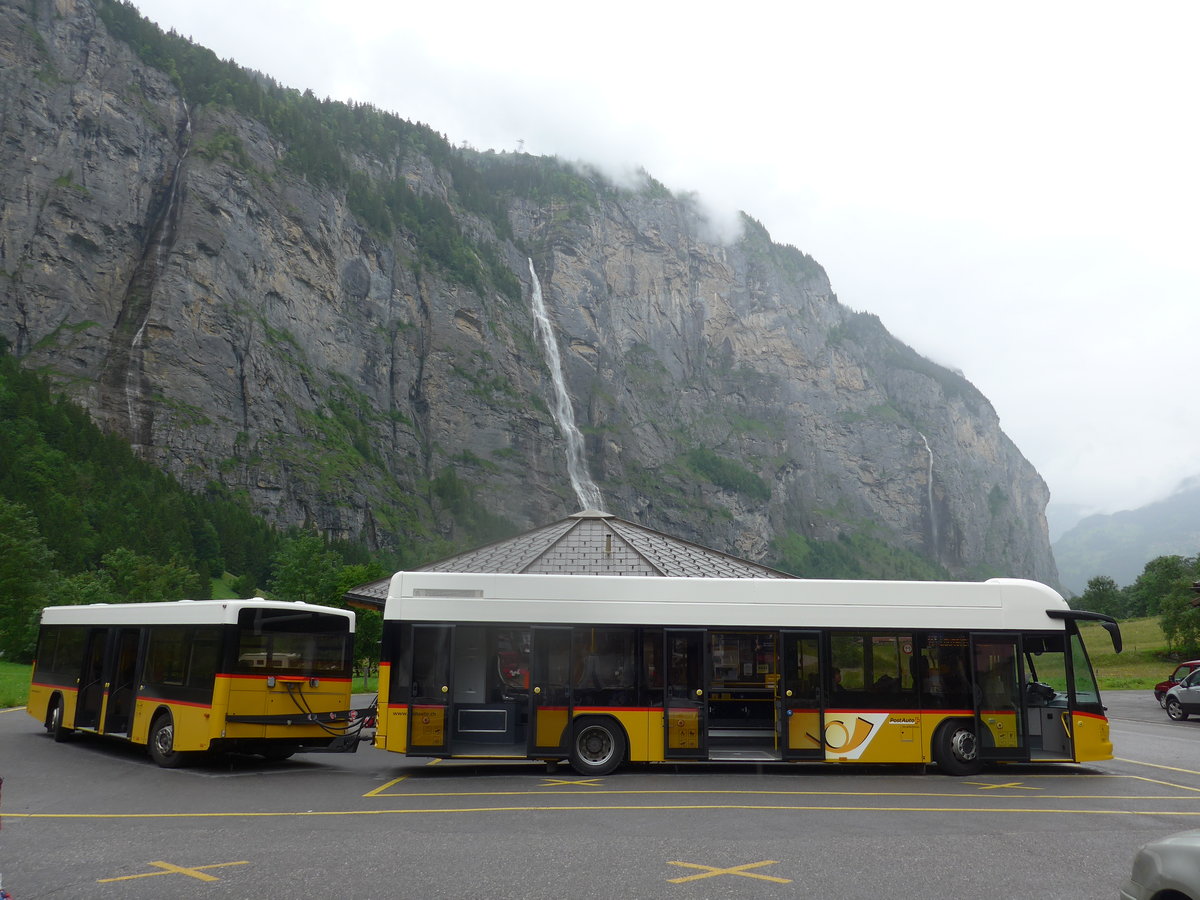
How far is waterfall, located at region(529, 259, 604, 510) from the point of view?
15162cm

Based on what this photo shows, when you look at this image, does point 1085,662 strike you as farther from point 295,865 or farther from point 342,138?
point 342,138

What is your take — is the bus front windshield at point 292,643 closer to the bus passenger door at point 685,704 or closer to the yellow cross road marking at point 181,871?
the bus passenger door at point 685,704

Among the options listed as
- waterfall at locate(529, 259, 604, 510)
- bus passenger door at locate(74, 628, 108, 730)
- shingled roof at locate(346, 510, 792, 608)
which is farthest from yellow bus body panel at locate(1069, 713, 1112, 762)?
waterfall at locate(529, 259, 604, 510)

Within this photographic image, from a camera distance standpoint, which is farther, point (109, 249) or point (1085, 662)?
point (109, 249)

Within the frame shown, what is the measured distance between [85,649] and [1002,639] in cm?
1882

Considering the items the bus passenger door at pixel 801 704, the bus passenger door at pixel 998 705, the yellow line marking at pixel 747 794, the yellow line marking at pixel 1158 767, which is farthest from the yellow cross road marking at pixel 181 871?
the yellow line marking at pixel 1158 767

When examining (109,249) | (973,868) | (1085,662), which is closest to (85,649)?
(973,868)

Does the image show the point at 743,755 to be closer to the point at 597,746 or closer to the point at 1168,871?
the point at 597,746

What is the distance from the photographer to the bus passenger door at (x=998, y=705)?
15.6 metres

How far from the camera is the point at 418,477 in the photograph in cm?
13700

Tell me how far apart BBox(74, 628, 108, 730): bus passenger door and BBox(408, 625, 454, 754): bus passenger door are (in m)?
7.93

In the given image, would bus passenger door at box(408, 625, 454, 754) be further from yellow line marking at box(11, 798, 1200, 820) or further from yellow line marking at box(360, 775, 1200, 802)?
yellow line marking at box(11, 798, 1200, 820)

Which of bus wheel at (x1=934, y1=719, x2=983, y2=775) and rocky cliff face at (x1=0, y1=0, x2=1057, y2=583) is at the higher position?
rocky cliff face at (x1=0, y1=0, x2=1057, y2=583)

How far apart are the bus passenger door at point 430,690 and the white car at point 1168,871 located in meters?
11.6
